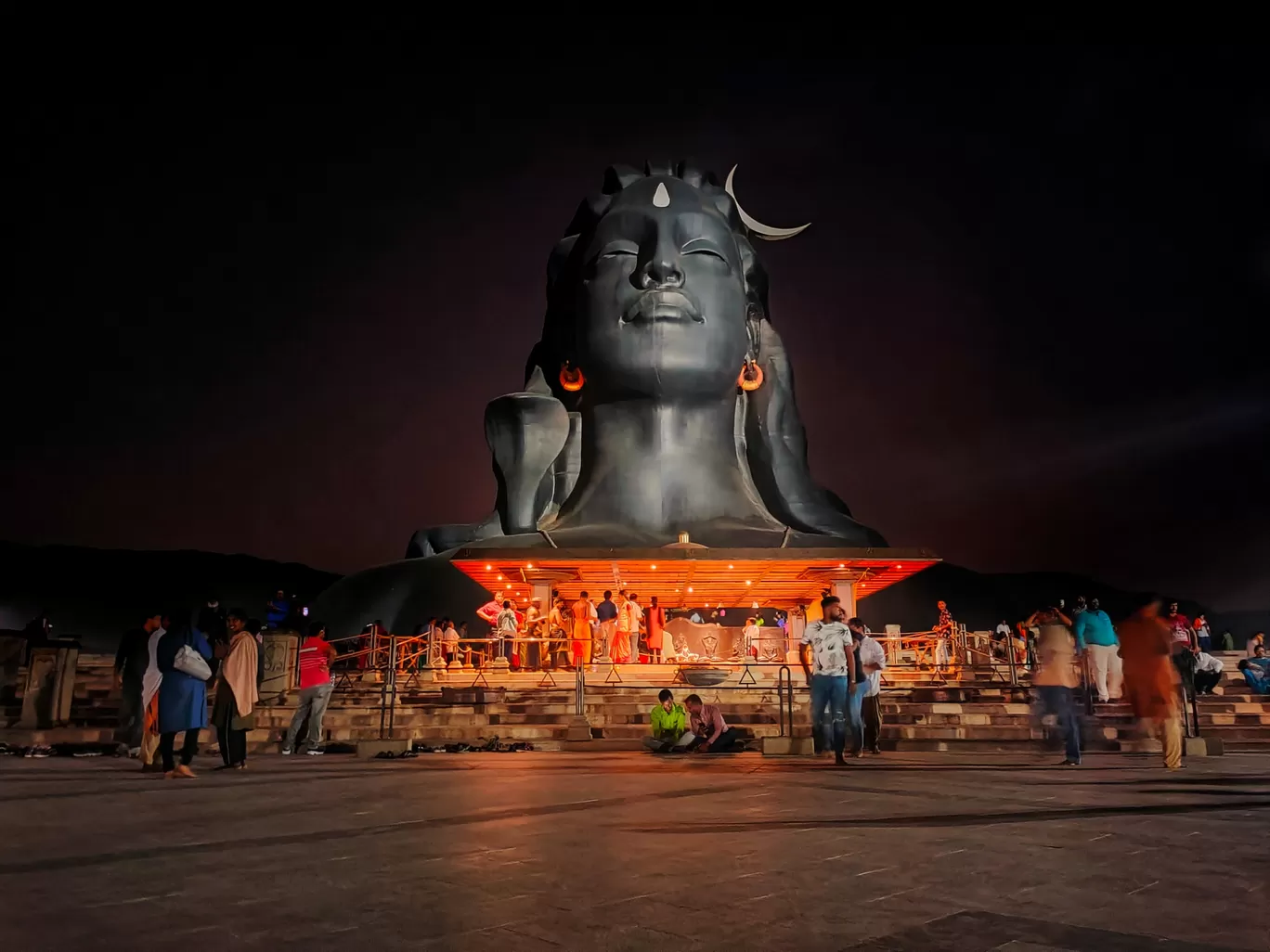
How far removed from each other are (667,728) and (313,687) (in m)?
3.97

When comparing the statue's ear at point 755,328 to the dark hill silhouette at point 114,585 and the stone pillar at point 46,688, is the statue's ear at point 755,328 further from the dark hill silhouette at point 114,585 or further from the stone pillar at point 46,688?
the dark hill silhouette at point 114,585

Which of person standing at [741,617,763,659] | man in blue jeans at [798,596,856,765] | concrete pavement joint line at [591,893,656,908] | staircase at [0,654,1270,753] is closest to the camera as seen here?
concrete pavement joint line at [591,893,656,908]

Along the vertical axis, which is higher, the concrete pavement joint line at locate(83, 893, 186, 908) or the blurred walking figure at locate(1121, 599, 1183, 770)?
the blurred walking figure at locate(1121, 599, 1183, 770)

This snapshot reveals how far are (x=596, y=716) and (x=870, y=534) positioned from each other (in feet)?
41.4

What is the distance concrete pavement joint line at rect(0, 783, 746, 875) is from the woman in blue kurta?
3.81 metres

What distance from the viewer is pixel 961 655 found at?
19906 mm

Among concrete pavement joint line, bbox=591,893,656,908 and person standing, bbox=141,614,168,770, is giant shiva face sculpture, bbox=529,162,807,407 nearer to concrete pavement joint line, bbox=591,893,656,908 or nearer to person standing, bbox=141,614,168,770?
person standing, bbox=141,614,168,770

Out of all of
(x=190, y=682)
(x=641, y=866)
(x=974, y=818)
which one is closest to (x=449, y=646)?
(x=190, y=682)

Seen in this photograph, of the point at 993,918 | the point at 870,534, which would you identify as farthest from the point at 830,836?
the point at 870,534

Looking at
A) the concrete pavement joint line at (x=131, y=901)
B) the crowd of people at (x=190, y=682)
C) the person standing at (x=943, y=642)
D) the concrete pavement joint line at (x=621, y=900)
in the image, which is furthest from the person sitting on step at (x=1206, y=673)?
the concrete pavement joint line at (x=131, y=901)

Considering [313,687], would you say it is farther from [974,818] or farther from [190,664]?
[974,818]

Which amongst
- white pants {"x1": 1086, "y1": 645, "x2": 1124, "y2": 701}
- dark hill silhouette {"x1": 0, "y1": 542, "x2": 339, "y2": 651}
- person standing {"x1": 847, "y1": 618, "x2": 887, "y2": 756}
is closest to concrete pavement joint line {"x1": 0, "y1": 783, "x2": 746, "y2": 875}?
person standing {"x1": 847, "y1": 618, "x2": 887, "y2": 756}

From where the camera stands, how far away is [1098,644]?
41.0 ft

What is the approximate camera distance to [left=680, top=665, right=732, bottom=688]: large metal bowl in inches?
578
